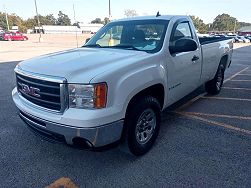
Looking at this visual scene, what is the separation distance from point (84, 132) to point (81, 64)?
33.7 inches

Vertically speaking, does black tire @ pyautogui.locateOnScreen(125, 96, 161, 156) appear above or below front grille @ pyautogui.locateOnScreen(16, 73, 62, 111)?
below

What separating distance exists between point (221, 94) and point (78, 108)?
5066 mm

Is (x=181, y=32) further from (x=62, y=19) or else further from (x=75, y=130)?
(x=62, y=19)

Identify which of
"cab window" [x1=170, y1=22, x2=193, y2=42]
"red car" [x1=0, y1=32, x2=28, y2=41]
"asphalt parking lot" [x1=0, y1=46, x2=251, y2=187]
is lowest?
"red car" [x1=0, y1=32, x2=28, y2=41]

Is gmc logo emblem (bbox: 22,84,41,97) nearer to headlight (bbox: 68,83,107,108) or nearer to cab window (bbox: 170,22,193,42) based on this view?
headlight (bbox: 68,83,107,108)

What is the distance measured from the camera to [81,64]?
3.06 m

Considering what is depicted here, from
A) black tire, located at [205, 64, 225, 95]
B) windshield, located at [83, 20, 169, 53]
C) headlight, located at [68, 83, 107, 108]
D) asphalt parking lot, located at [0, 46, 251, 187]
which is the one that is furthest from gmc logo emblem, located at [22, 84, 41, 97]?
black tire, located at [205, 64, 225, 95]

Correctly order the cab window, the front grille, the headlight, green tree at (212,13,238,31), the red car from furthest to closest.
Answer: green tree at (212,13,238,31), the red car, the cab window, the front grille, the headlight

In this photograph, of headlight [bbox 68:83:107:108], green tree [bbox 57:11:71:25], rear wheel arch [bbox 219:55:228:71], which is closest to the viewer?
headlight [bbox 68:83:107:108]

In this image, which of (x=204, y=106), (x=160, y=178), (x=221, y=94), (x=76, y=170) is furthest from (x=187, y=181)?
(x=221, y=94)

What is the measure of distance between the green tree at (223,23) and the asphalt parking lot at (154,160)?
137231mm

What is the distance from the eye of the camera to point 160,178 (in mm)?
3045

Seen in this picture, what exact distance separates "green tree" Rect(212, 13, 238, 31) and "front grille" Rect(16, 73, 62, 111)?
5473 inches

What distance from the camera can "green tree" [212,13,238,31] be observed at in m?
130
